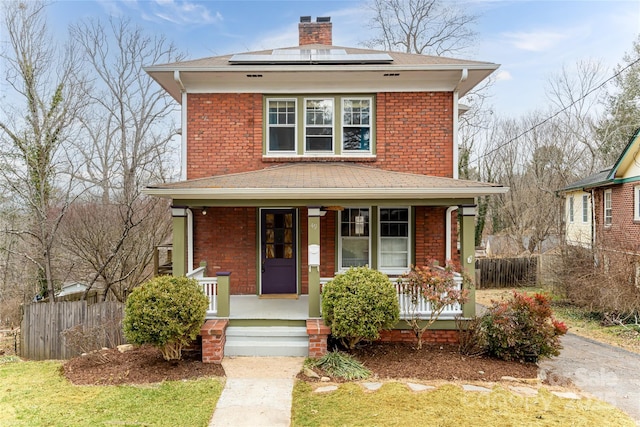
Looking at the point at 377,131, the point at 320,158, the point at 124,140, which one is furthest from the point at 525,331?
the point at 124,140

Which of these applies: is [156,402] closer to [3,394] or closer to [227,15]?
[3,394]

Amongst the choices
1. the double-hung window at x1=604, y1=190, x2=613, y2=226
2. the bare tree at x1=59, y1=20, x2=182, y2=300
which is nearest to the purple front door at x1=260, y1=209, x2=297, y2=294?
the bare tree at x1=59, y1=20, x2=182, y2=300

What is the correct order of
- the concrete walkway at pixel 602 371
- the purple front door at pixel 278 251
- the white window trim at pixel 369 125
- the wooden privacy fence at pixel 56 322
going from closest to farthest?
1. the concrete walkway at pixel 602 371
2. the wooden privacy fence at pixel 56 322
3. the purple front door at pixel 278 251
4. the white window trim at pixel 369 125

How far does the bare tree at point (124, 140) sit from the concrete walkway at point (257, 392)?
7.32m

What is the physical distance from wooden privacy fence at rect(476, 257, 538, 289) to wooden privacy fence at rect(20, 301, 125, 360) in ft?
47.8

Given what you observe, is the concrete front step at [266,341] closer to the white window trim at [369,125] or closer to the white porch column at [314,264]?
the white porch column at [314,264]

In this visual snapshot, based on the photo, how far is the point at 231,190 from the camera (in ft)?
23.6

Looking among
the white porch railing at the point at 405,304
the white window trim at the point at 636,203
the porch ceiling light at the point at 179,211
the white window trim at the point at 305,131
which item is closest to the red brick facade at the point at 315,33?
the white window trim at the point at 305,131

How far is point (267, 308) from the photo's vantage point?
26.8ft

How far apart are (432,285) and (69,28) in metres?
16.0

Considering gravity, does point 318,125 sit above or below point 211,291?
above

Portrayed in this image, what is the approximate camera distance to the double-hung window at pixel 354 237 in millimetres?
9422

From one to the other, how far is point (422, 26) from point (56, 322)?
20862 mm

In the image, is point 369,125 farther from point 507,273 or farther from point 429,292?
point 507,273
